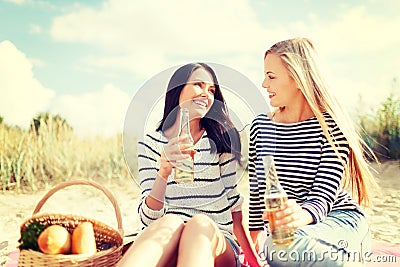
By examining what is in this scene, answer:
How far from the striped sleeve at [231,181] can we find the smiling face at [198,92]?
210 mm

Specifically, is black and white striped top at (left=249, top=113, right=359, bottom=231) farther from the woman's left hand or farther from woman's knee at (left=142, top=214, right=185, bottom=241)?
woman's knee at (left=142, top=214, right=185, bottom=241)

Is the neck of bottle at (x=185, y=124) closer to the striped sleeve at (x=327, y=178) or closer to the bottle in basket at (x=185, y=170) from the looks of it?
the bottle in basket at (x=185, y=170)

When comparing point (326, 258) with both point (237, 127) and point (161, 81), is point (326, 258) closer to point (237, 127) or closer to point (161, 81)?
point (237, 127)

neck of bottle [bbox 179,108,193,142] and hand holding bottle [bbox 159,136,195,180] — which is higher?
neck of bottle [bbox 179,108,193,142]

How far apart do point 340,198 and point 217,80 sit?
2.02ft

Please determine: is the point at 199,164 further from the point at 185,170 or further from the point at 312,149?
the point at 312,149

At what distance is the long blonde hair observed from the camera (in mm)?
1726

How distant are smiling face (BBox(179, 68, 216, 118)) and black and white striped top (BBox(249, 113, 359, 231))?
0.24 metres

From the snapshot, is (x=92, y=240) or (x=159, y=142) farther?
(x=159, y=142)

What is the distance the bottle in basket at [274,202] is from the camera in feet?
4.83

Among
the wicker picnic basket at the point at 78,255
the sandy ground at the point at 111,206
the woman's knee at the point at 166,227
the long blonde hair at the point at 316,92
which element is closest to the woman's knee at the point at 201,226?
the woman's knee at the point at 166,227

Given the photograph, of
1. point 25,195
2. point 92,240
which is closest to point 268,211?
point 92,240

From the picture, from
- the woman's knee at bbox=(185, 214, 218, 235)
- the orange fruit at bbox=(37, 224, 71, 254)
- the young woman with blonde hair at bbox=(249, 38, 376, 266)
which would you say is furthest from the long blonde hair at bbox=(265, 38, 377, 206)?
the orange fruit at bbox=(37, 224, 71, 254)

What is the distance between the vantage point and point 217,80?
71.6 inches
